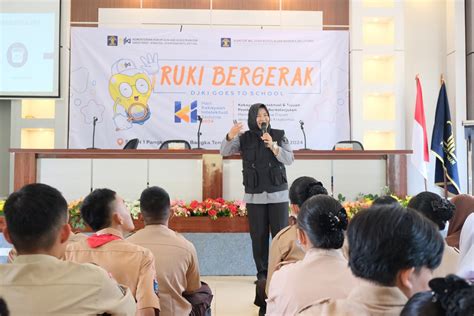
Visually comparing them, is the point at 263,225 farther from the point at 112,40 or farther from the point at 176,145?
the point at 112,40

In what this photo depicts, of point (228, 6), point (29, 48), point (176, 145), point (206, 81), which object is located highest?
point (228, 6)

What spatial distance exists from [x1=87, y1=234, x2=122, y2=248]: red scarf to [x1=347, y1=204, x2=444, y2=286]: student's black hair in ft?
3.34

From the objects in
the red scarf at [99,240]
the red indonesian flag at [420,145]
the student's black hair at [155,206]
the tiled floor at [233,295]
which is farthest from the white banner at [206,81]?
the red scarf at [99,240]

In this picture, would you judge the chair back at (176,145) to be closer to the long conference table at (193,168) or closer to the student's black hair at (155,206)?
the long conference table at (193,168)

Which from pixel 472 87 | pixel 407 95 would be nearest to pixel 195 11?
pixel 407 95

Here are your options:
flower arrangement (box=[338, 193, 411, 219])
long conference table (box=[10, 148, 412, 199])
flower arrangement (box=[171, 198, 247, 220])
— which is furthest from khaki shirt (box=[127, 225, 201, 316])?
long conference table (box=[10, 148, 412, 199])

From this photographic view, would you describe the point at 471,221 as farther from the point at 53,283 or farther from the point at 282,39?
the point at 282,39

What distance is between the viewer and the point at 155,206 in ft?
6.95

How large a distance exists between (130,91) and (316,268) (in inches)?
235

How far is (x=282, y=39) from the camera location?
709cm

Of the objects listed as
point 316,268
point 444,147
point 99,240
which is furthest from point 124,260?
point 444,147

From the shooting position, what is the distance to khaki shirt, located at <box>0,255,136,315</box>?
1.14m

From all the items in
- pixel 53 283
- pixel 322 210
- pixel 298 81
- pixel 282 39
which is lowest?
pixel 53 283

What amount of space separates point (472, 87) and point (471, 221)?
5.21 metres
